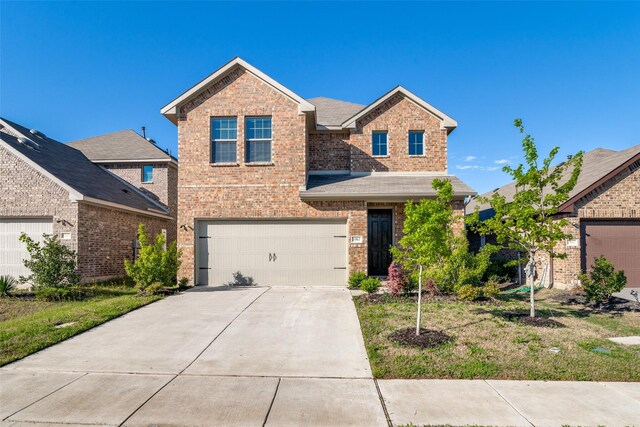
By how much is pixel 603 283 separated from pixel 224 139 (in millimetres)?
12612

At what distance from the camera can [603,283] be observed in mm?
9148

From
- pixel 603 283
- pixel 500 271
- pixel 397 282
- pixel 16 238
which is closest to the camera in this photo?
pixel 603 283

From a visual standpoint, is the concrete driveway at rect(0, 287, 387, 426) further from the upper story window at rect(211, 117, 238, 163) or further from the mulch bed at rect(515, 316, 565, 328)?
the upper story window at rect(211, 117, 238, 163)

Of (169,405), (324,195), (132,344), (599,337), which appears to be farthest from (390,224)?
(169,405)

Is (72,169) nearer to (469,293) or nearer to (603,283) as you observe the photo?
(469,293)

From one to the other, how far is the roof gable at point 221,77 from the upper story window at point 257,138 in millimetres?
1222

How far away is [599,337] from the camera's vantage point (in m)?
6.81

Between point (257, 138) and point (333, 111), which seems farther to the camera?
point (333, 111)

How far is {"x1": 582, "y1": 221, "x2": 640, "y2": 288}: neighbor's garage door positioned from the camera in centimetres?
1184

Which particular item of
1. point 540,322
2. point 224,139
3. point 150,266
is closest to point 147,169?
point 224,139

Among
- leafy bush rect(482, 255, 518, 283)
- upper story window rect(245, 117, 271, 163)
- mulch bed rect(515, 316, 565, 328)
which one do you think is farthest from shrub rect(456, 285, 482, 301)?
upper story window rect(245, 117, 271, 163)

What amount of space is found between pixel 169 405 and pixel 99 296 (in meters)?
8.50

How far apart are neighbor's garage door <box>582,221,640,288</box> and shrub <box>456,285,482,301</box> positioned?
5044 mm

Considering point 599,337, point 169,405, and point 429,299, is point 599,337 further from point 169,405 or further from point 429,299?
point 169,405
